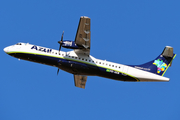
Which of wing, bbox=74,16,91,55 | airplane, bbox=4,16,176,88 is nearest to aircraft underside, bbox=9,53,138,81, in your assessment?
airplane, bbox=4,16,176,88

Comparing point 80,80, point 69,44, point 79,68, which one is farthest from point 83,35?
point 80,80

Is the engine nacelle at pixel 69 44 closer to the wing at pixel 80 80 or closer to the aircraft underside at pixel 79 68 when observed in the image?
the aircraft underside at pixel 79 68

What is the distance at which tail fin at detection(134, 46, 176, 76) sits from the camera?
34906 mm

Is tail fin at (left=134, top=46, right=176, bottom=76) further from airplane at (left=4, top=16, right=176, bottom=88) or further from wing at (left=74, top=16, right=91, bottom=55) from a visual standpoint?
wing at (left=74, top=16, right=91, bottom=55)

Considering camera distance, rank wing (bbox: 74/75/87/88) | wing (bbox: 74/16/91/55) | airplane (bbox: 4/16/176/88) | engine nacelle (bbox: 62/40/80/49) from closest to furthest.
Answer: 1. wing (bbox: 74/16/91/55)
2. engine nacelle (bbox: 62/40/80/49)
3. airplane (bbox: 4/16/176/88)
4. wing (bbox: 74/75/87/88)

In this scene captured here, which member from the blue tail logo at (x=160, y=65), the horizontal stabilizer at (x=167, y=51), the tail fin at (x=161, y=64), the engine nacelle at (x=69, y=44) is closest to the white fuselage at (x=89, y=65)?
the tail fin at (x=161, y=64)

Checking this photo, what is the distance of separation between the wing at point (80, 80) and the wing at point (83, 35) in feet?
16.0

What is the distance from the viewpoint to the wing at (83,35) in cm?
3137

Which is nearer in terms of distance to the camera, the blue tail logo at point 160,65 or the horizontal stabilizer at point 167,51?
the horizontal stabilizer at point 167,51

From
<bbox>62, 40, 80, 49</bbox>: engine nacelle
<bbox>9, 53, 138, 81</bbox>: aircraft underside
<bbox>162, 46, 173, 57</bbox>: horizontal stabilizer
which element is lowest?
<bbox>9, 53, 138, 81</bbox>: aircraft underside

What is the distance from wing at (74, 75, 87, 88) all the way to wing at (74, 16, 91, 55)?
4881mm

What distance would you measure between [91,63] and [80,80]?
491 centimetres

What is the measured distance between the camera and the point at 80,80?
38.7 metres

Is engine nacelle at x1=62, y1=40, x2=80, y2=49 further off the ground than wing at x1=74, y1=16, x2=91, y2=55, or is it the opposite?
wing at x1=74, y1=16, x2=91, y2=55
